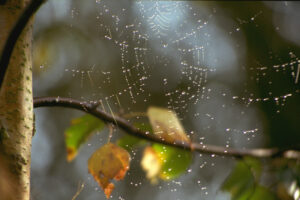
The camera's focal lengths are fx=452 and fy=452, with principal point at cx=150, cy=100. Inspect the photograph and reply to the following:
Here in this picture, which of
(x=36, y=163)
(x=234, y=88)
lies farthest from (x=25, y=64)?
(x=36, y=163)

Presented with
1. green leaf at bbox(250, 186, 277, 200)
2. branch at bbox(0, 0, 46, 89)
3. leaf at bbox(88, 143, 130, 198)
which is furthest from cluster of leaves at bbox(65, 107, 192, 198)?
branch at bbox(0, 0, 46, 89)

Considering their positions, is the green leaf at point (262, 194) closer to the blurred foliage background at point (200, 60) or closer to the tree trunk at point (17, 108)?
the blurred foliage background at point (200, 60)

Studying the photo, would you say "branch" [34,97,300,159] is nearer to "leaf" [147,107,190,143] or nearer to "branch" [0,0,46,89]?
"leaf" [147,107,190,143]

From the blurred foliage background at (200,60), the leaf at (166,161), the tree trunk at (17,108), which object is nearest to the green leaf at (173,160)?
the leaf at (166,161)

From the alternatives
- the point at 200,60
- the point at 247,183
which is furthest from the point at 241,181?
the point at 200,60

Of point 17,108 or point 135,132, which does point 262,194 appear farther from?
point 17,108

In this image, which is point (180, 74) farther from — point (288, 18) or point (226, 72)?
point (226, 72)
